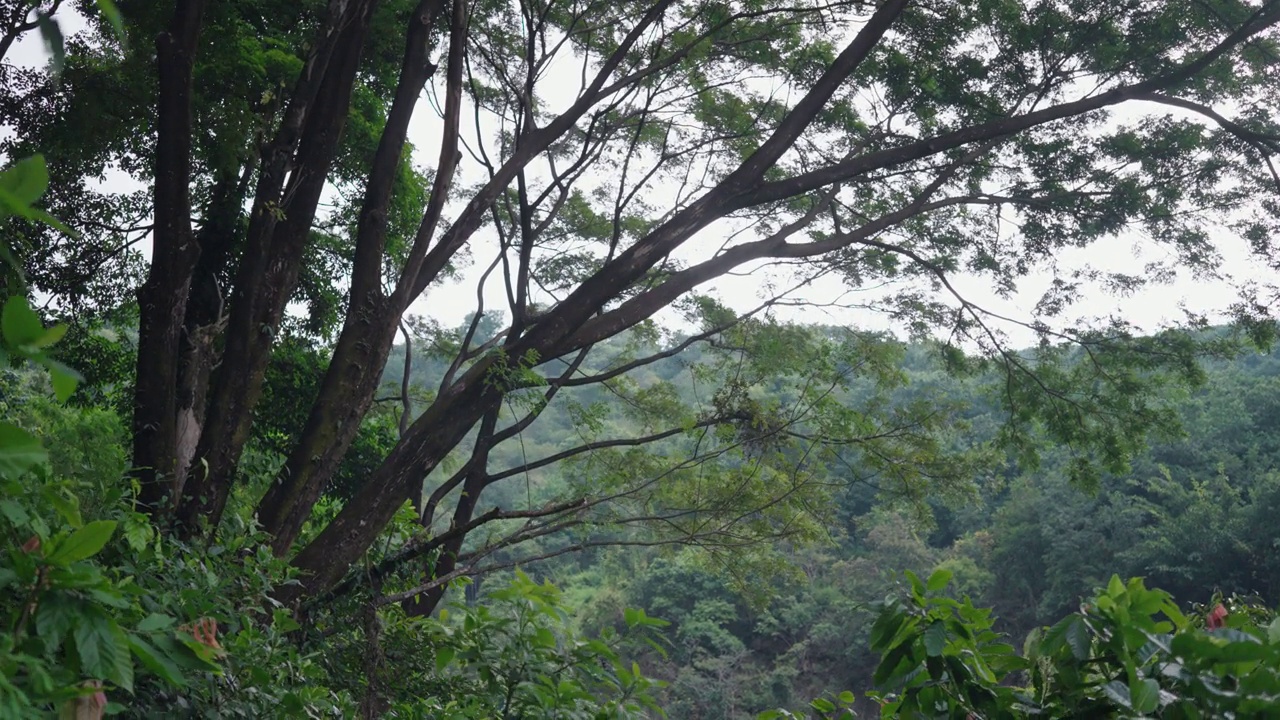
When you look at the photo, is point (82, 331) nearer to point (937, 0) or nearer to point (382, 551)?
point (382, 551)

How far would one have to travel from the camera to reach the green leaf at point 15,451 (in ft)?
2.63

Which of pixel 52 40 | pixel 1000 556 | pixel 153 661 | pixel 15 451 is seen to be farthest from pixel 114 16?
pixel 1000 556

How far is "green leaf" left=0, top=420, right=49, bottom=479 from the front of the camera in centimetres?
80

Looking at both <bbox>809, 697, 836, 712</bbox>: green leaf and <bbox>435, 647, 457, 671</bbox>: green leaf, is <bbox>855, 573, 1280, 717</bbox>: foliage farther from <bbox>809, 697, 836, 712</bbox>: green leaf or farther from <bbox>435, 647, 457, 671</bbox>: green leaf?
<bbox>435, 647, 457, 671</bbox>: green leaf

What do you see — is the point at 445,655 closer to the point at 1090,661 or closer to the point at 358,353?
the point at 1090,661

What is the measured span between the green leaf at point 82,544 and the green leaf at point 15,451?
0.13 m

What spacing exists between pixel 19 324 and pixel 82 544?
0.25 metres

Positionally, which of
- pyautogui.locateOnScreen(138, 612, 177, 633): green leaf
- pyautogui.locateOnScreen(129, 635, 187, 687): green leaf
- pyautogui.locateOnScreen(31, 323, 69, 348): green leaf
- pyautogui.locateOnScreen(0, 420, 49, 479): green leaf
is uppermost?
pyautogui.locateOnScreen(31, 323, 69, 348): green leaf

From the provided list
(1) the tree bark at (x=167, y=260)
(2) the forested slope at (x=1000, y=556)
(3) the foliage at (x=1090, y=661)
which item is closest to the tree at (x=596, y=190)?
(1) the tree bark at (x=167, y=260)

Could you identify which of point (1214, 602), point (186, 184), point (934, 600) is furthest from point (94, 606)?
point (186, 184)

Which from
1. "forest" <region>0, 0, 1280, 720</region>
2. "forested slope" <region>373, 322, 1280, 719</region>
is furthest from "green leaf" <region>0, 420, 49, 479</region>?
"forested slope" <region>373, 322, 1280, 719</region>

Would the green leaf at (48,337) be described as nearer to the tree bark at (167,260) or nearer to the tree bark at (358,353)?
the tree bark at (167,260)

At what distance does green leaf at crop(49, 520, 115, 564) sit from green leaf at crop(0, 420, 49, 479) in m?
0.13

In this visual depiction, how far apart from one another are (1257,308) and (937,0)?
7.18ft
